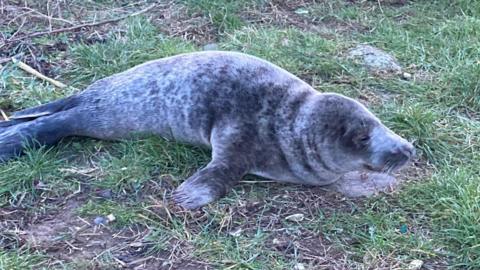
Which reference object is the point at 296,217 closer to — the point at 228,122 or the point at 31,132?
the point at 228,122

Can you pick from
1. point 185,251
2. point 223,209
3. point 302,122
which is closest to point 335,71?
point 302,122

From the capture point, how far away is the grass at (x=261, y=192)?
140 inches

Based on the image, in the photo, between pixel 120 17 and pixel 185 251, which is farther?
pixel 120 17

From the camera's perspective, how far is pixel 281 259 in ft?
11.6

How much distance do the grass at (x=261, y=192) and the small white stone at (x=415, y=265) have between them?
0.03m

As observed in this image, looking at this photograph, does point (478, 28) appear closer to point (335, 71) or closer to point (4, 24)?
point (335, 71)

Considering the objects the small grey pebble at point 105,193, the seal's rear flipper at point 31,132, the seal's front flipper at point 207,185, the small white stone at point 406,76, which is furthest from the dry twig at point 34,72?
the small white stone at point 406,76

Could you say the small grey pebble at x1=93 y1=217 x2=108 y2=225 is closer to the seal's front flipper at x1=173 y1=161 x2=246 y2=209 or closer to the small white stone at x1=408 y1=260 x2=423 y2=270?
the seal's front flipper at x1=173 y1=161 x2=246 y2=209

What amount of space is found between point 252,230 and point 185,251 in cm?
35

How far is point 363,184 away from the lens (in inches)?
164

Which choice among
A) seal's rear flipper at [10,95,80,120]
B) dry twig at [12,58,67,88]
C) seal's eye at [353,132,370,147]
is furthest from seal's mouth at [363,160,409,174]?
dry twig at [12,58,67,88]

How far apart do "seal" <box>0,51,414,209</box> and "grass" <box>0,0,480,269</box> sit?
81mm

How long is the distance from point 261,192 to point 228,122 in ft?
1.27

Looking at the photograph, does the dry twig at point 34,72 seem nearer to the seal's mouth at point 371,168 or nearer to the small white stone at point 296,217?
the small white stone at point 296,217
